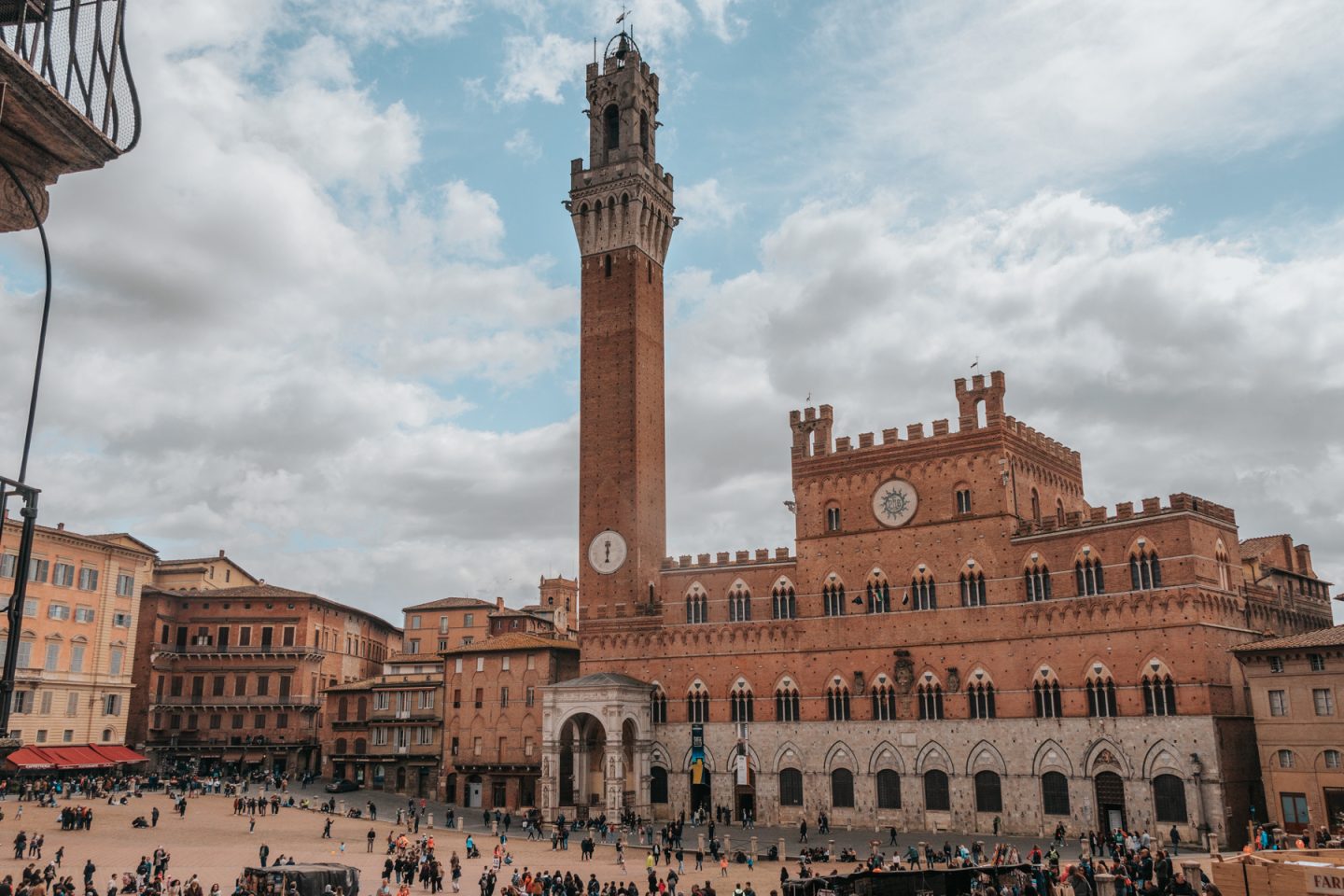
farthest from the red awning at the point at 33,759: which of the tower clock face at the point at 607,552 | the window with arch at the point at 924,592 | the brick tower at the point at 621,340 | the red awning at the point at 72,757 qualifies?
the window with arch at the point at 924,592

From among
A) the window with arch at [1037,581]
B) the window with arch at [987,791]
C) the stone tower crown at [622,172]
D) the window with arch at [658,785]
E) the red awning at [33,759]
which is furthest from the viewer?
the stone tower crown at [622,172]

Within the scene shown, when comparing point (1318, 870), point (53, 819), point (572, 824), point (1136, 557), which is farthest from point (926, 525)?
point (53, 819)

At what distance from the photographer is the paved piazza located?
36.3 meters

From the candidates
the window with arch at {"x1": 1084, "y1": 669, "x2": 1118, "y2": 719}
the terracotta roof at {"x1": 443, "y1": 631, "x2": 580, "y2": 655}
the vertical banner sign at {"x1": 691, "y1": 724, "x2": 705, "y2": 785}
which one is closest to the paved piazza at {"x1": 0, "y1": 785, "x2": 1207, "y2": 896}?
the vertical banner sign at {"x1": 691, "y1": 724, "x2": 705, "y2": 785}

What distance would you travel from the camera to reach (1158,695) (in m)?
43.2

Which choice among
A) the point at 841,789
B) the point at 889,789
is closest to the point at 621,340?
the point at 841,789

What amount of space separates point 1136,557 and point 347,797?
43.3m

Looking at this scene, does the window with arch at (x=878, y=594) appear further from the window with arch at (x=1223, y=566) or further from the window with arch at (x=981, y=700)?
the window with arch at (x=1223, y=566)

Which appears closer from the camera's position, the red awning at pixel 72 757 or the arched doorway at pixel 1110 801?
the arched doorway at pixel 1110 801

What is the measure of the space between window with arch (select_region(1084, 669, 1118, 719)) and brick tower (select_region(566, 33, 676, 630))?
72.0 ft

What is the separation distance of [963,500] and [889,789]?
13510 mm

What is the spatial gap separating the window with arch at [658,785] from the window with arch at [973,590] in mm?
17286

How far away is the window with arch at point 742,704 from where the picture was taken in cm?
5334

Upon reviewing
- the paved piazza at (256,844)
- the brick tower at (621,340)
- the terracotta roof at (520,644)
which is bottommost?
the paved piazza at (256,844)
